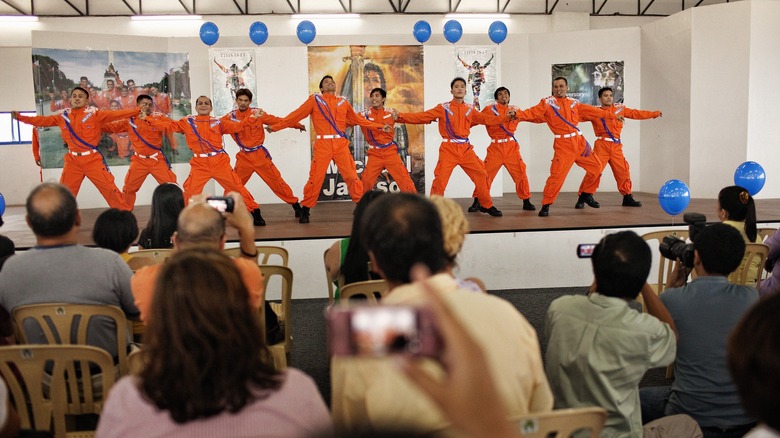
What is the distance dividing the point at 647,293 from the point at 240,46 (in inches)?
345

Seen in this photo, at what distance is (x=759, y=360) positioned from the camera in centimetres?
117

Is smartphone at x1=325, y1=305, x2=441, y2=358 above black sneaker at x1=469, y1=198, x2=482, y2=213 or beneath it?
above

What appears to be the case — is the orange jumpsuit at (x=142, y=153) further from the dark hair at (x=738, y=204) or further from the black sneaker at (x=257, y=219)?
the dark hair at (x=738, y=204)

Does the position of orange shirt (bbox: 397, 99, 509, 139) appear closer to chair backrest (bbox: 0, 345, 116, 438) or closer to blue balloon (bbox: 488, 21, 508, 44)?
blue balloon (bbox: 488, 21, 508, 44)

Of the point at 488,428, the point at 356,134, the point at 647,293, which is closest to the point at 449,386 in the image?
the point at 488,428

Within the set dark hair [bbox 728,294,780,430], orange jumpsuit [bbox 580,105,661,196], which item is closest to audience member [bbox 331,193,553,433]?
dark hair [bbox 728,294,780,430]

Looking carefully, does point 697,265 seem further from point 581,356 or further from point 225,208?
point 225,208

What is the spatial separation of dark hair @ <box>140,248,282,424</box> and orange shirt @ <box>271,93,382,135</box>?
21.6 ft

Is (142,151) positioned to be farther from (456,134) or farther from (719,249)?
(719,249)

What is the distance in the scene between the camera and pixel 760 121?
10000 mm

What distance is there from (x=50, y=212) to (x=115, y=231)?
0.70 meters

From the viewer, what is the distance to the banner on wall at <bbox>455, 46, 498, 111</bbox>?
34.5ft

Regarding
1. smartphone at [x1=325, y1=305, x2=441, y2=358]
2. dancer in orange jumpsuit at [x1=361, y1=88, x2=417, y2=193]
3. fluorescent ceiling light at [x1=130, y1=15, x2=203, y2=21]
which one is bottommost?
smartphone at [x1=325, y1=305, x2=441, y2=358]

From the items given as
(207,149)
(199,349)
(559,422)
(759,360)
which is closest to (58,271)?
(199,349)
